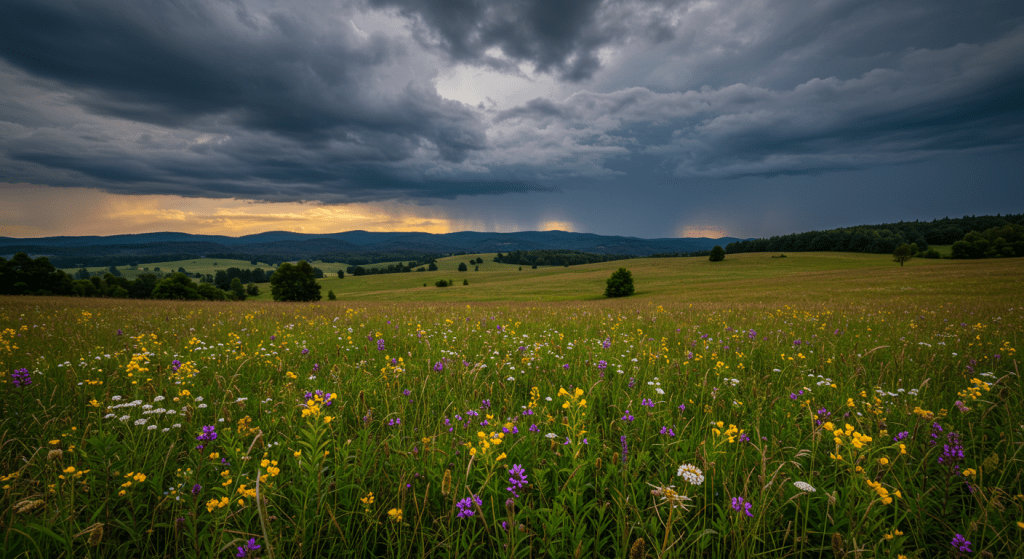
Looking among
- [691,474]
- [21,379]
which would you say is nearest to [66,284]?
[21,379]

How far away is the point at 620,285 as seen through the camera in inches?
2016

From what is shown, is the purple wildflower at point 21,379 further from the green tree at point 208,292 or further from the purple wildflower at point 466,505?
the green tree at point 208,292

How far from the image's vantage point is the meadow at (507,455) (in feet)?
6.59

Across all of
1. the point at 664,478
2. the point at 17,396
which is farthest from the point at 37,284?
the point at 664,478

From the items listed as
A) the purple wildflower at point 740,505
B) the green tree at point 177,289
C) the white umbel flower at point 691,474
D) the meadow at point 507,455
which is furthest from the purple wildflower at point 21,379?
the green tree at point 177,289

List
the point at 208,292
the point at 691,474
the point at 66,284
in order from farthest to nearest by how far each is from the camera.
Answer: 1. the point at 208,292
2. the point at 66,284
3. the point at 691,474

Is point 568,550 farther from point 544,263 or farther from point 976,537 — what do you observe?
point 544,263

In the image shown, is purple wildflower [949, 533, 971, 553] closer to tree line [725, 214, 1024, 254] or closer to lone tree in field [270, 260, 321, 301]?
lone tree in field [270, 260, 321, 301]

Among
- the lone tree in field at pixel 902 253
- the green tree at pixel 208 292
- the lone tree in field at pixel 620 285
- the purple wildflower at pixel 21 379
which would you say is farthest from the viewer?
the lone tree in field at pixel 902 253

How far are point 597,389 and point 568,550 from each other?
215 centimetres

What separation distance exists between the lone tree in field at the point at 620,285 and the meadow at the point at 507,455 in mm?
44888

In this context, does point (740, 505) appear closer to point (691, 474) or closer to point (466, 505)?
point (691, 474)

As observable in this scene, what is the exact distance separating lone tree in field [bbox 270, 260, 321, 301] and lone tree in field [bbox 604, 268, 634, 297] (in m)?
47.9

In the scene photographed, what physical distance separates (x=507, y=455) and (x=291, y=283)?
211ft
